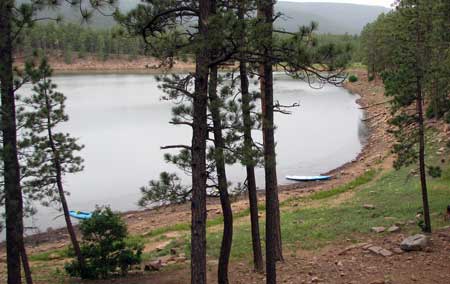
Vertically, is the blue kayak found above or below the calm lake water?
below

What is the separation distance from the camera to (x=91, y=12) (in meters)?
8.17

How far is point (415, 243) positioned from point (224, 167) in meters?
5.29

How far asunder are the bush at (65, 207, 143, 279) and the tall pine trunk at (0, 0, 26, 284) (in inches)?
83.2

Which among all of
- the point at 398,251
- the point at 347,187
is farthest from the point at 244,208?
the point at 398,251

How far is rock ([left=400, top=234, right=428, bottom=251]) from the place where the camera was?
12.2 m

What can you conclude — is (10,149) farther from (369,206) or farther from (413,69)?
(369,206)

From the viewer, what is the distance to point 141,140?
3712 centimetres

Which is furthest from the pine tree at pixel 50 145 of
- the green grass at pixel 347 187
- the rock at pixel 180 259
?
the green grass at pixel 347 187

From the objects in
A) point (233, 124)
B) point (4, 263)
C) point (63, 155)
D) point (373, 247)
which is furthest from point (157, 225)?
point (233, 124)

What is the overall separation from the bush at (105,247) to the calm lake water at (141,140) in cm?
663

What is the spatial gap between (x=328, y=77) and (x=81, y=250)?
7457 mm

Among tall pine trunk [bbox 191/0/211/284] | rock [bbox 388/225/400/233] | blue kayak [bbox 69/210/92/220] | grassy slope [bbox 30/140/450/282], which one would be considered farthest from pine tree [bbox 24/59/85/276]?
blue kayak [bbox 69/210/92/220]

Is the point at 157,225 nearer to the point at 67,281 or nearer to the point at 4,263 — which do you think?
the point at 4,263

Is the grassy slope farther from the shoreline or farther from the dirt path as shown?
the shoreline
